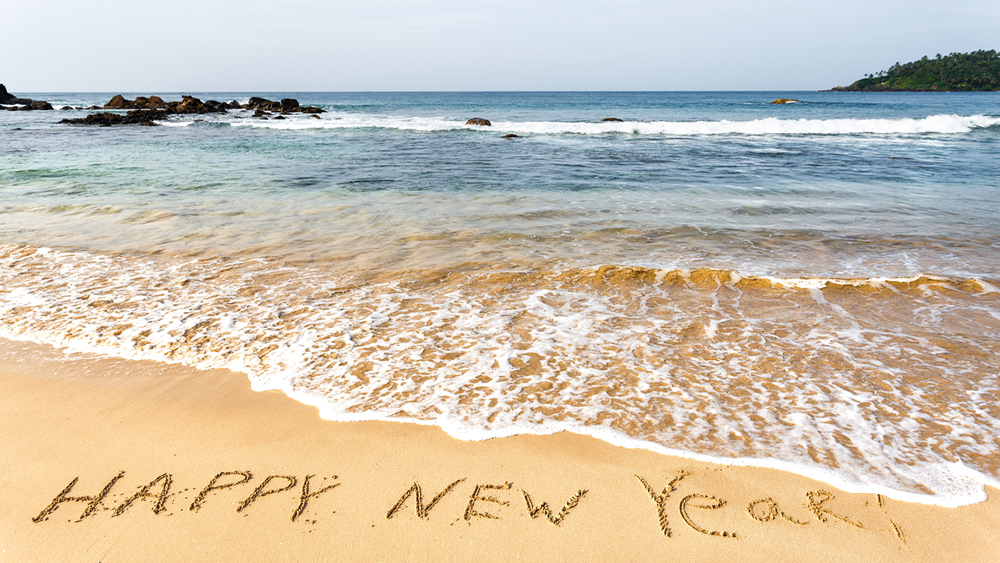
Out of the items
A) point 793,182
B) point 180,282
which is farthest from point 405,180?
point 793,182

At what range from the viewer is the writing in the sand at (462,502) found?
7.77 feet

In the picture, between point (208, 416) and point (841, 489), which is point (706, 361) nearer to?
point (841, 489)

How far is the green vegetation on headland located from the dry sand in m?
139

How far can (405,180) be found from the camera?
12.1 m

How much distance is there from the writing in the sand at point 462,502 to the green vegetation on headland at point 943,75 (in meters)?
139

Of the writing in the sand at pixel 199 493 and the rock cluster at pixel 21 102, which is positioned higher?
the rock cluster at pixel 21 102

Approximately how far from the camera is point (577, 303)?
4902 mm

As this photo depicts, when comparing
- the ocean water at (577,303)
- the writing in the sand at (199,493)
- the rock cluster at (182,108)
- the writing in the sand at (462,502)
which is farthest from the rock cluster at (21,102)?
the writing in the sand at (462,502)

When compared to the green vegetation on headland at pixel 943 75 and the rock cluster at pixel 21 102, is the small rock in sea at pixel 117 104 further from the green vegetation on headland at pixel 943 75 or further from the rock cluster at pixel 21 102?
the green vegetation on headland at pixel 943 75

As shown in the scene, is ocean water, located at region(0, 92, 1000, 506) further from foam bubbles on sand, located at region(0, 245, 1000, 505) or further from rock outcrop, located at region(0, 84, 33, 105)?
rock outcrop, located at region(0, 84, 33, 105)

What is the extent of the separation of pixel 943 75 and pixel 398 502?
14491cm

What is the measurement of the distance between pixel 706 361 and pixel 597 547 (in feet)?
6.63

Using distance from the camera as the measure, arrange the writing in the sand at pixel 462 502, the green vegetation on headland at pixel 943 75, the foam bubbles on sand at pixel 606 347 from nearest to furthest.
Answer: the writing in the sand at pixel 462 502 → the foam bubbles on sand at pixel 606 347 → the green vegetation on headland at pixel 943 75

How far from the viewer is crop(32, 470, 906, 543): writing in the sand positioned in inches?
93.3
